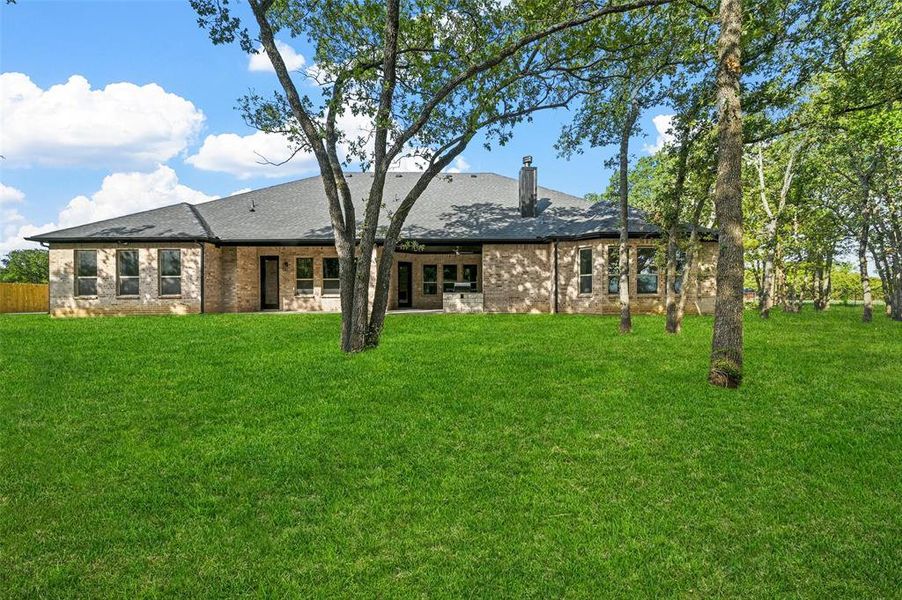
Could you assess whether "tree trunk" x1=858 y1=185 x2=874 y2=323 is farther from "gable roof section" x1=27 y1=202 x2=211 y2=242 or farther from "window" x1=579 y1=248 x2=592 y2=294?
"gable roof section" x1=27 y1=202 x2=211 y2=242

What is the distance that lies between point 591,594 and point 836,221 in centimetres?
2588

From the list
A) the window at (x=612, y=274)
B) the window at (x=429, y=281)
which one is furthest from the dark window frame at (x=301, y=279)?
the window at (x=612, y=274)

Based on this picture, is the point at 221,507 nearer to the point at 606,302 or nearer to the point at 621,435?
the point at 621,435

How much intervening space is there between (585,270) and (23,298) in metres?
27.3

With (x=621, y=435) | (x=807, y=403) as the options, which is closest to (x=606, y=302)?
(x=807, y=403)

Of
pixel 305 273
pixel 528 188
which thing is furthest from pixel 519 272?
pixel 305 273

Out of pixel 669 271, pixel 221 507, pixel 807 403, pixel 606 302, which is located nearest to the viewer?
pixel 221 507

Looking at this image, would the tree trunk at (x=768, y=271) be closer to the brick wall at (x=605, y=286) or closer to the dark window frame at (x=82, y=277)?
the brick wall at (x=605, y=286)

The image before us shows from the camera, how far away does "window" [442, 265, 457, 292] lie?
21.5m

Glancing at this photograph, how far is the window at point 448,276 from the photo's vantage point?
848 inches

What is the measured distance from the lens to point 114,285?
1702cm

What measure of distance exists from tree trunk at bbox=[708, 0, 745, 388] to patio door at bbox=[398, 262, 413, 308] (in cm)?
1603

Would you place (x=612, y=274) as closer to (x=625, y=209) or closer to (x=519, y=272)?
(x=519, y=272)

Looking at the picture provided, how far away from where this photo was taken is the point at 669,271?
11.3m
